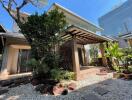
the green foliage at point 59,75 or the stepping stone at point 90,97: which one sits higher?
the green foliage at point 59,75

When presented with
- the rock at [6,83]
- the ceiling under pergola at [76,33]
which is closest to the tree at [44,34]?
the ceiling under pergola at [76,33]

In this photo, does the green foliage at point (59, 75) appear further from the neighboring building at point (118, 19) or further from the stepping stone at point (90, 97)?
the neighboring building at point (118, 19)

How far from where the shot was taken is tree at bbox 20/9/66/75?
7352mm

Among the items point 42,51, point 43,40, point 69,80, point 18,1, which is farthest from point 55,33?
point 18,1

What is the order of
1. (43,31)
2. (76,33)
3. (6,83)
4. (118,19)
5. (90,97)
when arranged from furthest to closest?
1. (118,19)
2. (76,33)
3. (6,83)
4. (43,31)
5. (90,97)

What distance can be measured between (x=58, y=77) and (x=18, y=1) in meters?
7.08

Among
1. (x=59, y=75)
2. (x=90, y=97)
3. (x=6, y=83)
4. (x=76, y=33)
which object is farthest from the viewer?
(x=76, y=33)

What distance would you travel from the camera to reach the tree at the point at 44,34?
7352 millimetres

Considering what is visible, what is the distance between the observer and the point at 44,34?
7.41m

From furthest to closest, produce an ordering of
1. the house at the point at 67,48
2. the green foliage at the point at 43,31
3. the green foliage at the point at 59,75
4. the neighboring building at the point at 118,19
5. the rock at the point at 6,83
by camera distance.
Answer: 1. the neighboring building at the point at 118,19
2. the house at the point at 67,48
3. the rock at the point at 6,83
4. the green foliage at the point at 43,31
5. the green foliage at the point at 59,75

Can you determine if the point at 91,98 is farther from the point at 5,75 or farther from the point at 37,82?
the point at 5,75

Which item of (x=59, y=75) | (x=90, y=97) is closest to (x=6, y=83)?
(x=59, y=75)

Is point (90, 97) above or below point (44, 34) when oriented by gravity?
below

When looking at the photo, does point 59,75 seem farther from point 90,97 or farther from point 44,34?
point 44,34
